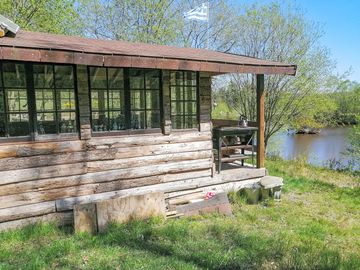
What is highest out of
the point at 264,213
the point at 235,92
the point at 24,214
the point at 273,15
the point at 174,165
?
the point at 273,15

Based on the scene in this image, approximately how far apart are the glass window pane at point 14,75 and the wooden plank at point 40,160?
1.07 m

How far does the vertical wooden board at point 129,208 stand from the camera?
472 centimetres

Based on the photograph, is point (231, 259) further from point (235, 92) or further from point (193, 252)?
point (235, 92)

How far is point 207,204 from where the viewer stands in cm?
568

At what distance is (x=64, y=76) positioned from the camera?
192 inches

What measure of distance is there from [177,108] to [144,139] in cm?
90

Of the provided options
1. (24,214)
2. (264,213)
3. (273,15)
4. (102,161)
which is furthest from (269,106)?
(24,214)

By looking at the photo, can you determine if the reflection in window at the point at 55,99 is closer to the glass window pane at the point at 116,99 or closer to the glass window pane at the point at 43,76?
the glass window pane at the point at 43,76

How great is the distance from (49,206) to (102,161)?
1.06 metres

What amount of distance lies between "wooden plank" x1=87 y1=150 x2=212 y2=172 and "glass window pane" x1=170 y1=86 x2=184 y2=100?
1.07 metres

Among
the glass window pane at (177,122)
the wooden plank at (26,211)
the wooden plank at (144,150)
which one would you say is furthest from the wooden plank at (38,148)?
the glass window pane at (177,122)

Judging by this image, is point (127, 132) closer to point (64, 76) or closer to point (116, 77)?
point (116, 77)

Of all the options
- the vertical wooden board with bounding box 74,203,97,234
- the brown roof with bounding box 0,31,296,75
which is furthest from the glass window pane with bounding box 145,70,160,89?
the vertical wooden board with bounding box 74,203,97,234

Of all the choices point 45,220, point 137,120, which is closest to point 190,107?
point 137,120
